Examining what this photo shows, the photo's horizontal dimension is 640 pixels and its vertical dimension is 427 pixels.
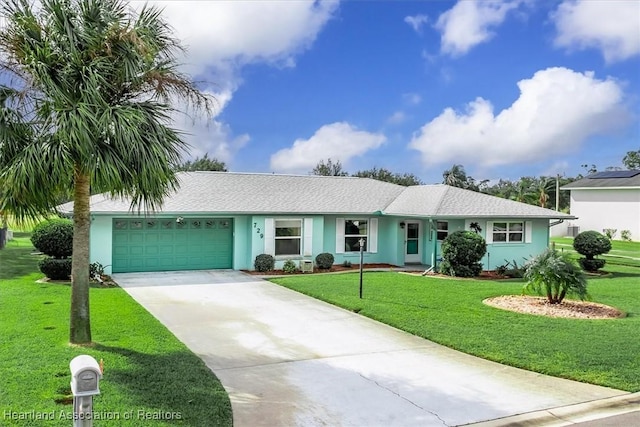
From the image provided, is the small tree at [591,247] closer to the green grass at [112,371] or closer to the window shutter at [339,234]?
the window shutter at [339,234]

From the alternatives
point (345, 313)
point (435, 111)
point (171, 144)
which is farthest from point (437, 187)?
point (171, 144)

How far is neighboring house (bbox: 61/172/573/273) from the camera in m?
18.4

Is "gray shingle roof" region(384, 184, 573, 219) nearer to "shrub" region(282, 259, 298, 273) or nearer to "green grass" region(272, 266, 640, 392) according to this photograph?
"green grass" region(272, 266, 640, 392)

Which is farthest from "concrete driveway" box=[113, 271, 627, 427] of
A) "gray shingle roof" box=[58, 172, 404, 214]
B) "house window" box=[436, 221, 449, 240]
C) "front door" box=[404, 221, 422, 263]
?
"front door" box=[404, 221, 422, 263]

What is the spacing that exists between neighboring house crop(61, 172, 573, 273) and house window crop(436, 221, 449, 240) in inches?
1.6

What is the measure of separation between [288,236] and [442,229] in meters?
6.45

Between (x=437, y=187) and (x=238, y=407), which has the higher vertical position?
(x=437, y=187)

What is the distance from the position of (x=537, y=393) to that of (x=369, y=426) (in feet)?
8.64

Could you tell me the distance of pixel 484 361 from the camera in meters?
8.20

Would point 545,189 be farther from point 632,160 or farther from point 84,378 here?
point 84,378

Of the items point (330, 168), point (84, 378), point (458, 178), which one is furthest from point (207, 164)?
point (84, 378)

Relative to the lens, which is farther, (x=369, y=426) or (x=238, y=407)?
(x=238, y=407)

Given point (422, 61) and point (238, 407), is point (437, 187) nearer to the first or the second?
point (422, 61)

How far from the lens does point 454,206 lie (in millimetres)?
20547
